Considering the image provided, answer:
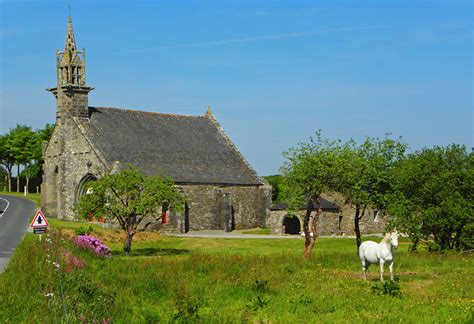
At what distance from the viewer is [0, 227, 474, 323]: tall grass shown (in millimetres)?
18078

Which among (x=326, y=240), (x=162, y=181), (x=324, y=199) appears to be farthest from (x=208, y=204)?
(x=162, y=181)

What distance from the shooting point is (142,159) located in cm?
7088

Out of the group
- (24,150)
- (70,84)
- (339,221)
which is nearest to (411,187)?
(339,221)

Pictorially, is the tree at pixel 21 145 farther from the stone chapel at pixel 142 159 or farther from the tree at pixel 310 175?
the tree at pixel 310 175

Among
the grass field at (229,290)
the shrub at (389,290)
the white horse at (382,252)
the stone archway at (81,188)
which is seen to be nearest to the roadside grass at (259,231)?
the stone archway at (81,188)

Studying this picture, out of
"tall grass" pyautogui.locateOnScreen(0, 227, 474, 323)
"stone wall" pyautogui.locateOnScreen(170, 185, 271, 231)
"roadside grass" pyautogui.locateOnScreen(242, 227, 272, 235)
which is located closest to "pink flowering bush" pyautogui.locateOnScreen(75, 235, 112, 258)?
"tall grass" pyautogui.locateOnScreen(0, 227, 474, 323)

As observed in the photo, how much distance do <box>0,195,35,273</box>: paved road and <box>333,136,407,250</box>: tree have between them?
60.3 ft

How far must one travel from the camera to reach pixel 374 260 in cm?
2630

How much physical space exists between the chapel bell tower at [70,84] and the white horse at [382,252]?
164ft

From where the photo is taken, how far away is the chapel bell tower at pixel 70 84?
72.6m

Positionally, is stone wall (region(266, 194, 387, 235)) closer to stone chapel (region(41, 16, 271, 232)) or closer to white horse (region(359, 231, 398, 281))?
stone chapel (region(41, 16, 271, 232))

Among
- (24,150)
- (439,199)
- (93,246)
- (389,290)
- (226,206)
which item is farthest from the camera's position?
(24,150)

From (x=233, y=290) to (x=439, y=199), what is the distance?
1820 cm

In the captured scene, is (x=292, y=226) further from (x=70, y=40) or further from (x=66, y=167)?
(x=70, y=40)
